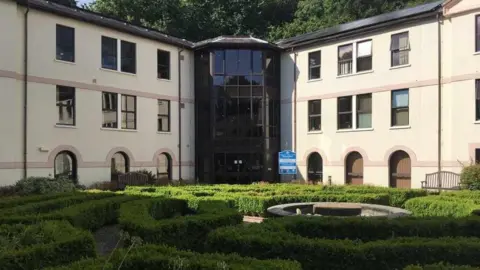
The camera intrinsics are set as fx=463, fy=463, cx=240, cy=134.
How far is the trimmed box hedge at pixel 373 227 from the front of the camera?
9.06 m

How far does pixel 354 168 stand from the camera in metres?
25.5

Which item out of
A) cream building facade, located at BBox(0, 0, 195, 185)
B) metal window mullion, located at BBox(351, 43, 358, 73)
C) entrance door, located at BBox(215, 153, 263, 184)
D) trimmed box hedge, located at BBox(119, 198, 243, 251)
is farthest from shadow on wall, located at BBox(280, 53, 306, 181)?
trimmed box hedge, located at BBox(119, 198, 243, 251)

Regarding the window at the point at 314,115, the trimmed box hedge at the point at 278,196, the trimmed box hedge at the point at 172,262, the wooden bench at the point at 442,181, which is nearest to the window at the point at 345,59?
the window at the point at 314,115

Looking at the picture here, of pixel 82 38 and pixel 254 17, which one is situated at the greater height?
pixel 254 17

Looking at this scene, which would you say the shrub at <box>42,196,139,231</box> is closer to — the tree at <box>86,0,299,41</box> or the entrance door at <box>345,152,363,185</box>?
the entrance door at <box>345,152,363,185</box>

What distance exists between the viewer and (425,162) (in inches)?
883

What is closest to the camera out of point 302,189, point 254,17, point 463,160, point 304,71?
point 302,189

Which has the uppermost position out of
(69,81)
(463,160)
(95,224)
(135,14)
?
(135,14)

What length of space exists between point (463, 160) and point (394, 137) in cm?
364

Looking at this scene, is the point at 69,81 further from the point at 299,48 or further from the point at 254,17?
the point at 254,17

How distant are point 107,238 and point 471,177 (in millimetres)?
15357

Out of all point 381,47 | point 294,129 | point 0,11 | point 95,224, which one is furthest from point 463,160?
point 0,11

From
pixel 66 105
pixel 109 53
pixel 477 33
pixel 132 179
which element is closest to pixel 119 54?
pixel 109 53

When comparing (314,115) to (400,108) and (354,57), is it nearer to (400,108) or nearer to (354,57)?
(354,57)
